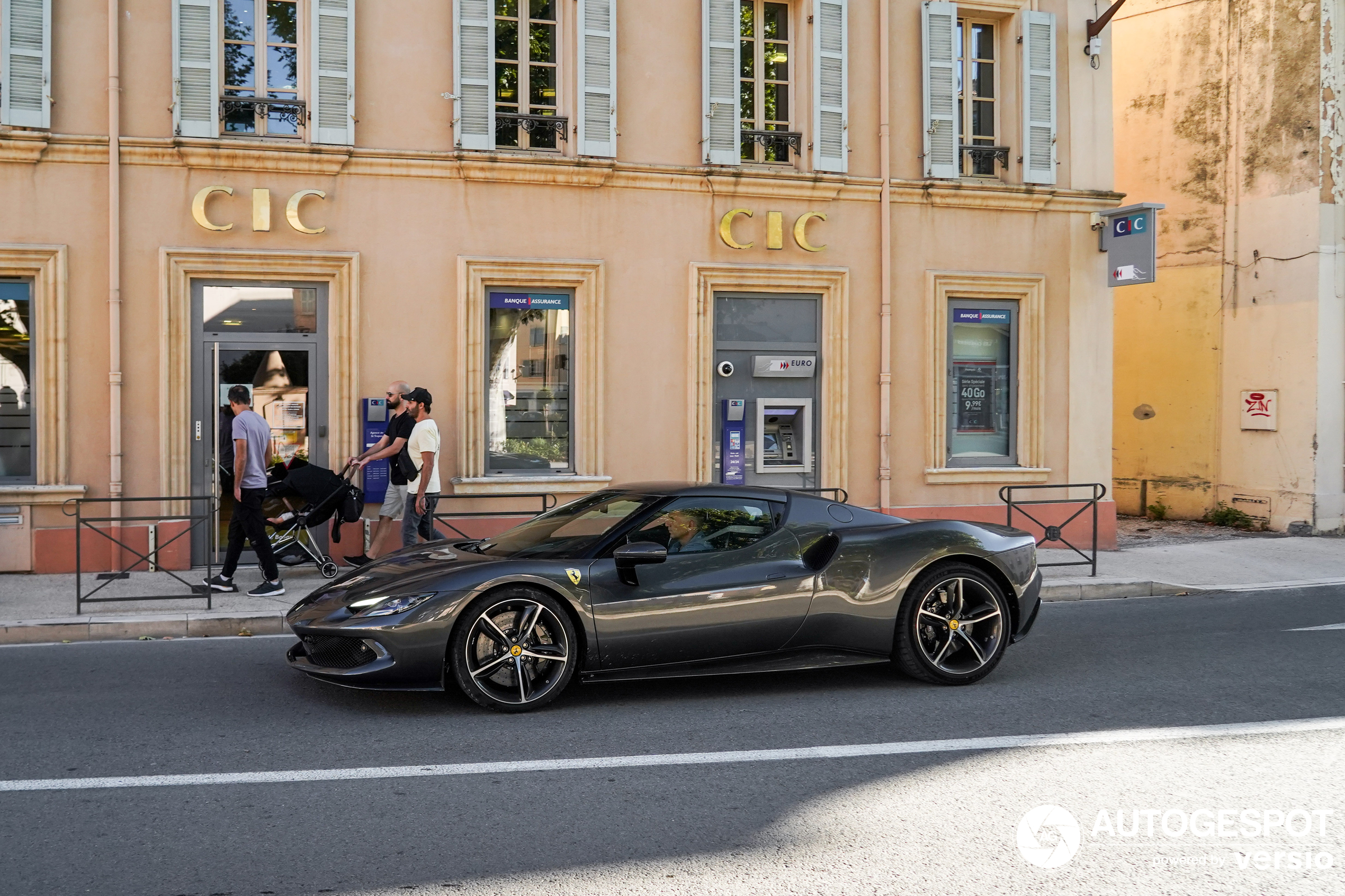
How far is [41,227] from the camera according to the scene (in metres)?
11.1

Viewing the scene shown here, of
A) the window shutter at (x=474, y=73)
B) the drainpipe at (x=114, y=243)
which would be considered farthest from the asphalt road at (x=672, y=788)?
the window shutter at (x=474, y=73)

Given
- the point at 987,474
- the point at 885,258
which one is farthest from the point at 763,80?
the point at 987,474

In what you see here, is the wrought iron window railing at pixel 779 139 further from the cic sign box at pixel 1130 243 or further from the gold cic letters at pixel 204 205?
the gold cic letters at pixel 204 205

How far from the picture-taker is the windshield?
640cm

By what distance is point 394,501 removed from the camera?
11.0 metres

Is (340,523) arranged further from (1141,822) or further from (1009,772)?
(1141,822)

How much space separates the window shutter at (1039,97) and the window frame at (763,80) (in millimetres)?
2895

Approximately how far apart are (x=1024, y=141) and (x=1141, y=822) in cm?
1115

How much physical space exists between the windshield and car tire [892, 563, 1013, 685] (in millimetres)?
1685

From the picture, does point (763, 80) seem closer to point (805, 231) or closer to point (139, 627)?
point (805, 231)

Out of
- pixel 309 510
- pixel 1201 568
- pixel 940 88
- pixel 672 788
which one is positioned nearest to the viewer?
pixel 672 788

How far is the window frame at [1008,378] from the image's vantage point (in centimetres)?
1402

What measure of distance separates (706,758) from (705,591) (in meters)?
1.20

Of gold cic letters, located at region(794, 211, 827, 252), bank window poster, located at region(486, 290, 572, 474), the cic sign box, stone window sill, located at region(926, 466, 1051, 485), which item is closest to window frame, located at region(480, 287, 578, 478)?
bank window poster, located at region(486, 290, 572, 474)
